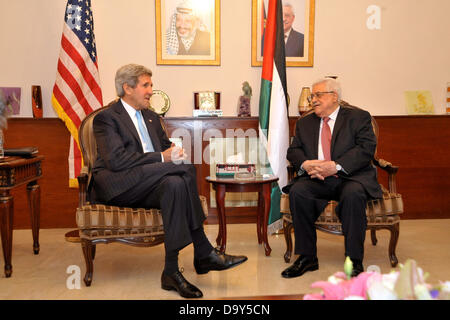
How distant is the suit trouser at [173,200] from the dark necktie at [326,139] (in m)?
1.17

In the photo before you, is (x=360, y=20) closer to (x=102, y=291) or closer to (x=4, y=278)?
(x=102, y=291)

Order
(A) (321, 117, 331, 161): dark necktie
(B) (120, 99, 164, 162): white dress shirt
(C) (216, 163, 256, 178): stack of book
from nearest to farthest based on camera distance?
(B) (120, 99, 164, 162): white dress shirt
(A) (321, 117, 331, 161): dark necktie
(C) (216, 163, 256, 178): stack of book

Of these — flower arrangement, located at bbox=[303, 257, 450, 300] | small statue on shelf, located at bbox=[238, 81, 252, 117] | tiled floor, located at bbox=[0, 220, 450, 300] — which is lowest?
tiled floor, located at bbox=[0, 220, 450, 300]

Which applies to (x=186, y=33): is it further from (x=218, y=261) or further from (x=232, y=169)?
(x=218, y=261)

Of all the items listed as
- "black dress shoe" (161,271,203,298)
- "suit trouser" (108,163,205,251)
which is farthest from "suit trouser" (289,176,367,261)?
"black dress shoe" (161,271,203,298)

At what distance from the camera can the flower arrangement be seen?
102cm

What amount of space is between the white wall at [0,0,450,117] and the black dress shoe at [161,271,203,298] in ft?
8.25

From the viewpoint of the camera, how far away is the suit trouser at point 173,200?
288cm

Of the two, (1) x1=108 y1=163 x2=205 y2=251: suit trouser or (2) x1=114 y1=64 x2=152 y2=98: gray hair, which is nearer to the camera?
(1) x1=108 y1=163 x2=205 y2=251: suit trouser

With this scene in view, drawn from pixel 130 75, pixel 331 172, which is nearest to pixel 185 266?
pixel 331 172

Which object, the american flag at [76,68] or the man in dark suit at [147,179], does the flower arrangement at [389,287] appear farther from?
the american flag at [76,68]

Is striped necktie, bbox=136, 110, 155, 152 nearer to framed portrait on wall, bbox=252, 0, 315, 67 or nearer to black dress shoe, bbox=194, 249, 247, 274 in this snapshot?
black dress shoe, bbox=194, 249, 247, 274

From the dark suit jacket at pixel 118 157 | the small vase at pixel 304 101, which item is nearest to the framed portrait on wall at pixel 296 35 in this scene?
the small vase at pixel 304 101

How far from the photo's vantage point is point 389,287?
1.09 metres
